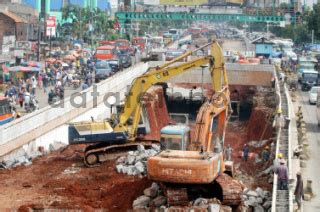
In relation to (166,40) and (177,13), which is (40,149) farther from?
(166,40)

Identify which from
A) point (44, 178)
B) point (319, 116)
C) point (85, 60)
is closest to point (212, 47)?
point (44, 178)

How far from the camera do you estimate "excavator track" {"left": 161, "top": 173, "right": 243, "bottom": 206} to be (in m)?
19.6

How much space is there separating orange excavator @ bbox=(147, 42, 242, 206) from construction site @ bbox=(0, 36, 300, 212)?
0.03 m

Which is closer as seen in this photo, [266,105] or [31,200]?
[31,200]

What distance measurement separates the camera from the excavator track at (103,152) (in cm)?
2883

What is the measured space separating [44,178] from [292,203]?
10422 mm

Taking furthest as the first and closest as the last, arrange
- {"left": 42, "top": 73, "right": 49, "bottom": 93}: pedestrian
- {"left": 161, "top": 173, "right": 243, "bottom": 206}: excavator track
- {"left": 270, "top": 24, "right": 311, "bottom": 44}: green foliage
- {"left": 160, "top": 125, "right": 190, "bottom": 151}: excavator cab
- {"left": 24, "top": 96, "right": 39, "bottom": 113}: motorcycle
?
{"left": 270, "top": 24, "right": 311, "bottom": 44}: green foliage, {"left": 42, "top": 73, "right": 49, "bottom": 93}: pedestrian, {"left": 24, "top": 96, "right": 39, "bottom": 113}: motorcycle, {"left": 160, "top": 125, "right": 190, "bottom": 151}: excavator cab, {"left": 161, "top": 173, "right": 243, "bottom": 206}: excavator track

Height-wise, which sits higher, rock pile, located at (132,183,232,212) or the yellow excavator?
the yellow excavator

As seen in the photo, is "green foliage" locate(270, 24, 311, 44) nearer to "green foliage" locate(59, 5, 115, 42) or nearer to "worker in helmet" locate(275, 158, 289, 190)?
"green foliage" locate(59, 5, 115, 42)

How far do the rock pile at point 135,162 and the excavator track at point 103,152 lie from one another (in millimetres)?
567

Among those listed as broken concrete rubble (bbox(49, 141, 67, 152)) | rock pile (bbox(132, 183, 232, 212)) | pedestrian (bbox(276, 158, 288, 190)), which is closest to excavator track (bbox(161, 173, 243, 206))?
rock pile (bbox(132, 183, 232, 212))

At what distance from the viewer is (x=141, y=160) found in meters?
27.3

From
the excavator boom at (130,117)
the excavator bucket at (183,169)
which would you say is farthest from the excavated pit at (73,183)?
the excavator bucket at (183,169)

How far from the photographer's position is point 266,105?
48.8 m
